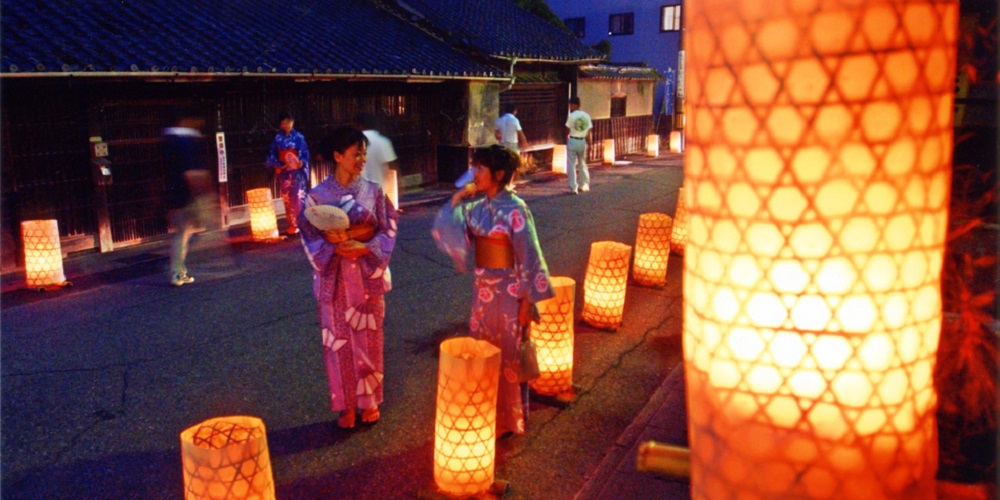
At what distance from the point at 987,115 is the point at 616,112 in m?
22.0

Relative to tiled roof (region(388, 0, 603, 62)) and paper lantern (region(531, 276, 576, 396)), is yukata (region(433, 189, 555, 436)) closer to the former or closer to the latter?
paper lantern (region(531, 276, 576, 396))

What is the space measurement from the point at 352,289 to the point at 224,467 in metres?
1.61

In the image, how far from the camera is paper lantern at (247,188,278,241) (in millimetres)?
11062

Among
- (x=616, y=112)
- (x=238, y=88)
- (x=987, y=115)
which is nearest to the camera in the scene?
(x=987, y=115)

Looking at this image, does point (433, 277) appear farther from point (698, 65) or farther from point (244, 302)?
point (698, 65)

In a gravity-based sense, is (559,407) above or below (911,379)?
below

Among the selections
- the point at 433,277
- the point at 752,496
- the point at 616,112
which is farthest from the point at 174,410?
the point at 616,112

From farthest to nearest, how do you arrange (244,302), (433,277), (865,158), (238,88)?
1. (238,88)
2. (433,277)
3. (244,302)
4. (865,158)

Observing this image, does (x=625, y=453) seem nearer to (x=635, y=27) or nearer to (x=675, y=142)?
(x=675, y=142)

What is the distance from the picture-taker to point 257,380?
229 inches

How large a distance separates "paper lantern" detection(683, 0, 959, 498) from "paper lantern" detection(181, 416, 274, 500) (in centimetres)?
257

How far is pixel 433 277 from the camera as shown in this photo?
904 centimetres

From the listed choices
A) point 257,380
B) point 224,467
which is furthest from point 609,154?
point 224,467

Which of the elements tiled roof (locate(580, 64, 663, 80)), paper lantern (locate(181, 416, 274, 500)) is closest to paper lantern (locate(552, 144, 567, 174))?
tiled roof (locate(580, 64, 663, 80))
